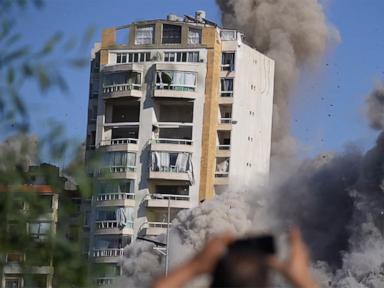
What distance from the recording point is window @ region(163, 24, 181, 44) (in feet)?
287

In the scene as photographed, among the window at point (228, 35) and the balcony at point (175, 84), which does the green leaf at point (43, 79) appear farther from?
the window at point (228, 35)

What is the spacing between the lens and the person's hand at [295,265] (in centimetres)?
568

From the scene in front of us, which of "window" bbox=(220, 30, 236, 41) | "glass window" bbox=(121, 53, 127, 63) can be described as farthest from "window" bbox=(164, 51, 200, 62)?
"glass window" bbox=(121, 53, 127, 63)

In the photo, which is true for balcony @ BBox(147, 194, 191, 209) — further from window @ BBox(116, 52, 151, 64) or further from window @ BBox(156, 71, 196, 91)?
window @ BBox(116, 52, 151, 64)

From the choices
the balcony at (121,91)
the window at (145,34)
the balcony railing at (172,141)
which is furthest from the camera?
the window at (145,34)

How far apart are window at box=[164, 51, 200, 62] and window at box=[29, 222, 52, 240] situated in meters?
77.5

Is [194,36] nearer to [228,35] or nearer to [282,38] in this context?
[228,35]

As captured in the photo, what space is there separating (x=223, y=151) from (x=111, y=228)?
28.0 ft

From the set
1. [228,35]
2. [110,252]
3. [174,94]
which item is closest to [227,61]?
[228,35]

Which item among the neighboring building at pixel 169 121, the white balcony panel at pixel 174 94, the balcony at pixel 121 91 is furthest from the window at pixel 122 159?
the white balcony panel at pixel 174 94

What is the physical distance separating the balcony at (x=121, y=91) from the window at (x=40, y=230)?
250 feet

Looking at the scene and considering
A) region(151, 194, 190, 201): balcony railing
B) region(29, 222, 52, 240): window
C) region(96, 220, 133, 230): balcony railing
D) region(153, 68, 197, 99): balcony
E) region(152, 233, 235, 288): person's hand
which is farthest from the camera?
region(153, 68, 197, 99): balcony

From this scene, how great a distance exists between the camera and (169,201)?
3258 inches

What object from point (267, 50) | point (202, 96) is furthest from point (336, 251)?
point (267, 50)
